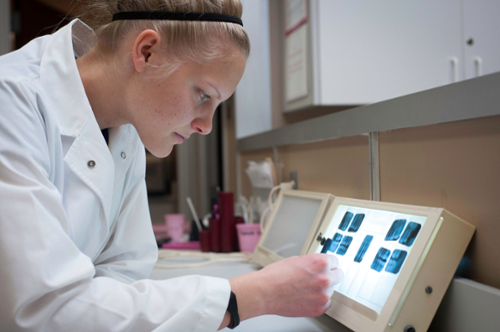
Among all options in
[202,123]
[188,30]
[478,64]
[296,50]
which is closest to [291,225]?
[202,123]

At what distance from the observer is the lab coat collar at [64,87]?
0.70 metres

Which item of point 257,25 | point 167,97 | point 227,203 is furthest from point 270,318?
point 257,25

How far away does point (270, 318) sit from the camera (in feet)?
2.64

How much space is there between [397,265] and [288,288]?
0.20m

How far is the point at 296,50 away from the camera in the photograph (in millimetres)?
1984

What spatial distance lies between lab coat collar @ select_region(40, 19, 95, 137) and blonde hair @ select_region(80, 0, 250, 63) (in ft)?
0.30

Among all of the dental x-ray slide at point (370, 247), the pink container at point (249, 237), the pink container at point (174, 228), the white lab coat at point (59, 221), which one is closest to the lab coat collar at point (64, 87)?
the white lab coat at point (59, 221)

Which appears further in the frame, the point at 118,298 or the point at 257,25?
the point at 257,25

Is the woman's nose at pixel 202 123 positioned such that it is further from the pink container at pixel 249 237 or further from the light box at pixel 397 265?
the pink container at pixel 249 237

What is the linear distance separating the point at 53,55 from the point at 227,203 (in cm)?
95

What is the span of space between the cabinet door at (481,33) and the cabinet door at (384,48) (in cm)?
5

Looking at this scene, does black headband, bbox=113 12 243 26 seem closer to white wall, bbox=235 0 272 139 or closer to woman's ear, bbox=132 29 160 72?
woman's ear, bbox=132 29 160 72

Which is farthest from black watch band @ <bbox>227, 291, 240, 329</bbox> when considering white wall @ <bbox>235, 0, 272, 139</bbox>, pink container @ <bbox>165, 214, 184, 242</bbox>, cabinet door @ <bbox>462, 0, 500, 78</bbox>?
cabinet door @ <bbox>462, 0, 500, 78</bbox>

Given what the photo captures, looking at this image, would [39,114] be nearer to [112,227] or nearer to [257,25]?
[112,227]
